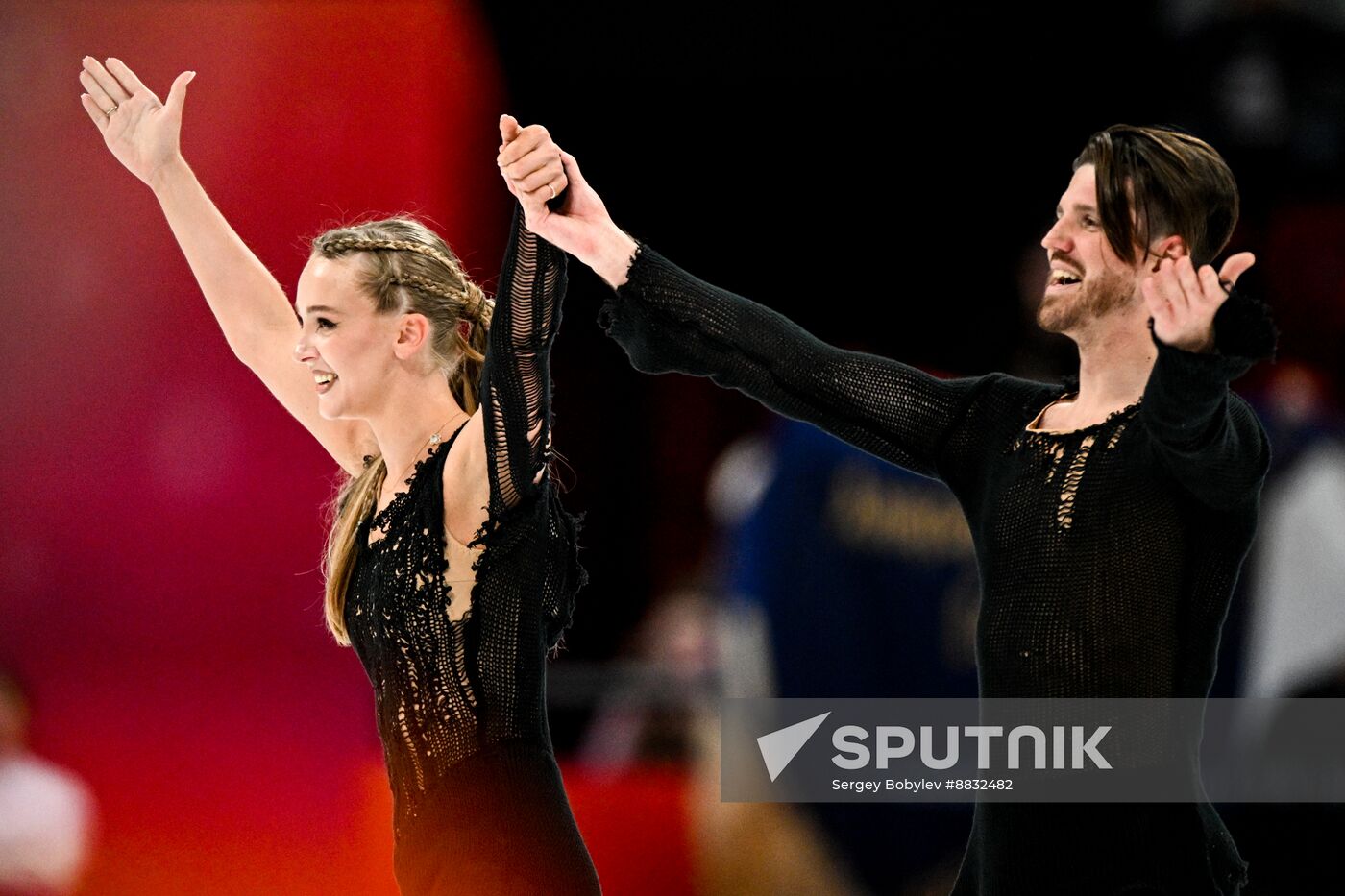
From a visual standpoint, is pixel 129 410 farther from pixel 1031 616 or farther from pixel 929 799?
pixel 1031 616

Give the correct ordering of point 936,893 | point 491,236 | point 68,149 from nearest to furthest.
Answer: point 936,893, point 68,149, point 491,236

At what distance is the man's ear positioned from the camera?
9.23ft

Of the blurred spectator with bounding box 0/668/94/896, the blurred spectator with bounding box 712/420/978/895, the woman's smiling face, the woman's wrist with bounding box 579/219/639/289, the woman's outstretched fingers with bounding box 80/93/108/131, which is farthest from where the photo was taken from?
the blurred spectator with bounding box 0/668/94/896

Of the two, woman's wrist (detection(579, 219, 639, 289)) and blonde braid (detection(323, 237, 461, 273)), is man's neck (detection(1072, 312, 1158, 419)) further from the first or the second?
blonde braid (detection(323, 237, 461, 273))

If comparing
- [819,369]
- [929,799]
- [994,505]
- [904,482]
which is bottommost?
[929,799]

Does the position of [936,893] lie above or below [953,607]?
below

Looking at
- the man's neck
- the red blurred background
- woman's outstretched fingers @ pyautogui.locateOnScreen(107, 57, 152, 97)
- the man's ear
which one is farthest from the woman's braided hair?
the red blurred background

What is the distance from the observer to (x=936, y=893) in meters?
4.16

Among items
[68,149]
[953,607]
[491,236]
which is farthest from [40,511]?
[953,607]

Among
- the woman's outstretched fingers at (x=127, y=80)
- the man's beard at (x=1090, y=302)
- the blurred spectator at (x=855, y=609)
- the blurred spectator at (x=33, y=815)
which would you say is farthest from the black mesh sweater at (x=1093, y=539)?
the blurred spectator at (x=33, y=815)

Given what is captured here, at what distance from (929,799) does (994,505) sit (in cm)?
87

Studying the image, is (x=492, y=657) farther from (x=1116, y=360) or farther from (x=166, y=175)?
(x=166, y=175)

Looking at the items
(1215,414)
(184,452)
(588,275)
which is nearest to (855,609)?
(1215,414)

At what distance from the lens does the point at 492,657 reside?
2.96m
